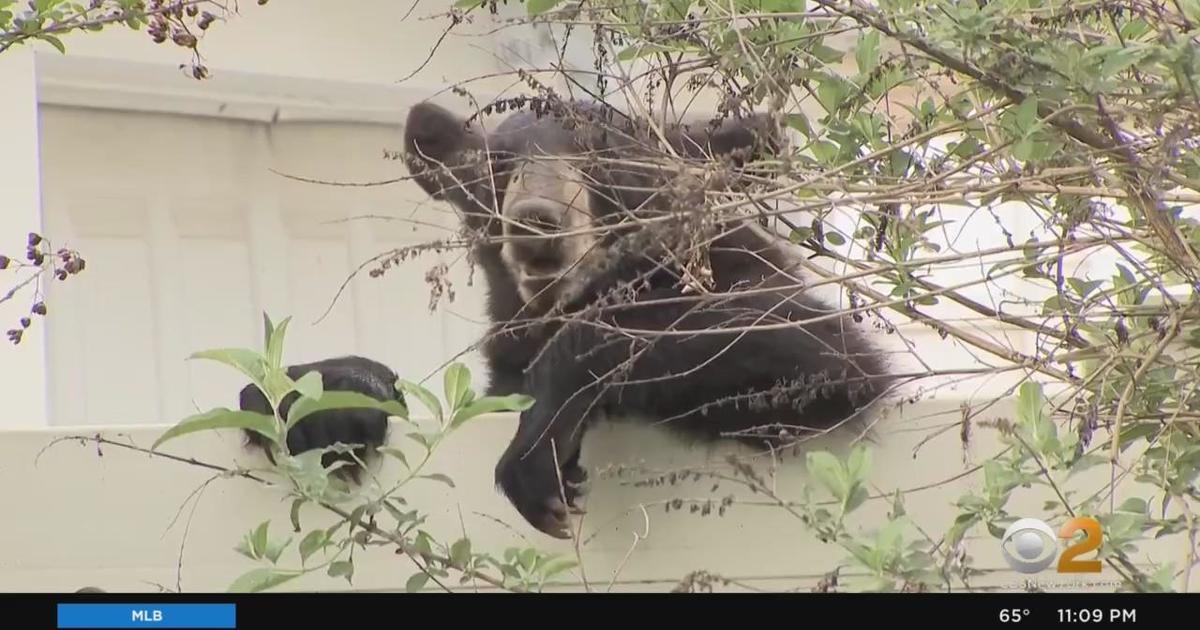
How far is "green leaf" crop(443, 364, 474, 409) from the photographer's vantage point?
181cm

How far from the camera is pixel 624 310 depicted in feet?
9.46

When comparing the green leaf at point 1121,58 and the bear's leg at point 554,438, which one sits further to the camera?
the bear's leg at point 554,438

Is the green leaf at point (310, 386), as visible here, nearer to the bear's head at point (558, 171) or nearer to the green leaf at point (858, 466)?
the bear's head at point (558, 171)

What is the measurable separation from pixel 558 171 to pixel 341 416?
39.4 inches

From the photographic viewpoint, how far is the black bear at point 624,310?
2102 millimetres

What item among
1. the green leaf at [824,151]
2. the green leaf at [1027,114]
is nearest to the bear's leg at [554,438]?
the green leaf at [824,151]

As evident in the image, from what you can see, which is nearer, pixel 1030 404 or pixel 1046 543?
pixel 1046 543

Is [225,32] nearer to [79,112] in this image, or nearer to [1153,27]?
[79,112]

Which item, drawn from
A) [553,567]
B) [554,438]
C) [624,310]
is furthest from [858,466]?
[624,310]

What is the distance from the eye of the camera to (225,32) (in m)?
4.57

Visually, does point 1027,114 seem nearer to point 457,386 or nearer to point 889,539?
point 889,539
